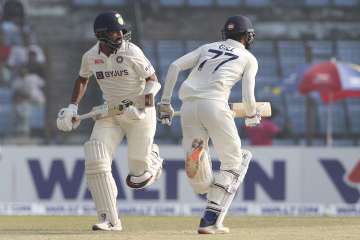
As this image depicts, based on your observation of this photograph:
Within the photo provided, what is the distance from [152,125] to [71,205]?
5.67 meters

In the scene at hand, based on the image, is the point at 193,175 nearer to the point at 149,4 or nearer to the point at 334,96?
the point at 334,96

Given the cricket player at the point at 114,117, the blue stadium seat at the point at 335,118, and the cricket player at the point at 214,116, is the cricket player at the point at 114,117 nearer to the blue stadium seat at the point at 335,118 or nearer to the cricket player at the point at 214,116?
the cricket player at the point at 214,116

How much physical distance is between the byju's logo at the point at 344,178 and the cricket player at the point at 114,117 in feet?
20.0

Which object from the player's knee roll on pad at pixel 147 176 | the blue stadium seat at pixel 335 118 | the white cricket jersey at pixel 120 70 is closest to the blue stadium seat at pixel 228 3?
the blue stadium seat at pixel 335 118

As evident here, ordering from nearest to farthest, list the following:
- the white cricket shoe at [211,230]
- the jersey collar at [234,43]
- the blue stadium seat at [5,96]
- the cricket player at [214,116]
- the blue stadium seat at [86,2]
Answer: the white cricket shoe at [211,230] → the cricket player at [214,116] → the jersey collar at [234,43] → the blue stadium seat at [5,96] → the blue stadium seat at [86,2]

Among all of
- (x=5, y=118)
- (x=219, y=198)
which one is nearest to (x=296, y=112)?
(x=5, y=118)

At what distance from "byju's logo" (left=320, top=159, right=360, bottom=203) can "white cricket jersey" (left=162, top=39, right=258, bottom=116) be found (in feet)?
21.7

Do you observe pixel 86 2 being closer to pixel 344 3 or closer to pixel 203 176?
pixel 344 3

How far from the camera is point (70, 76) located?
67.9 feet

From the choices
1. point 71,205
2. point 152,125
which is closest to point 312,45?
point 71,205

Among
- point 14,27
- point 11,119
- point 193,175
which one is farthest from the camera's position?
point 14,27

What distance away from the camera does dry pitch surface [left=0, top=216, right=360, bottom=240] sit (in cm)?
873

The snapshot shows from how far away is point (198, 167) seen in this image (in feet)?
29.7

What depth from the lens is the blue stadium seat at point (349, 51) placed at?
21641 mm
